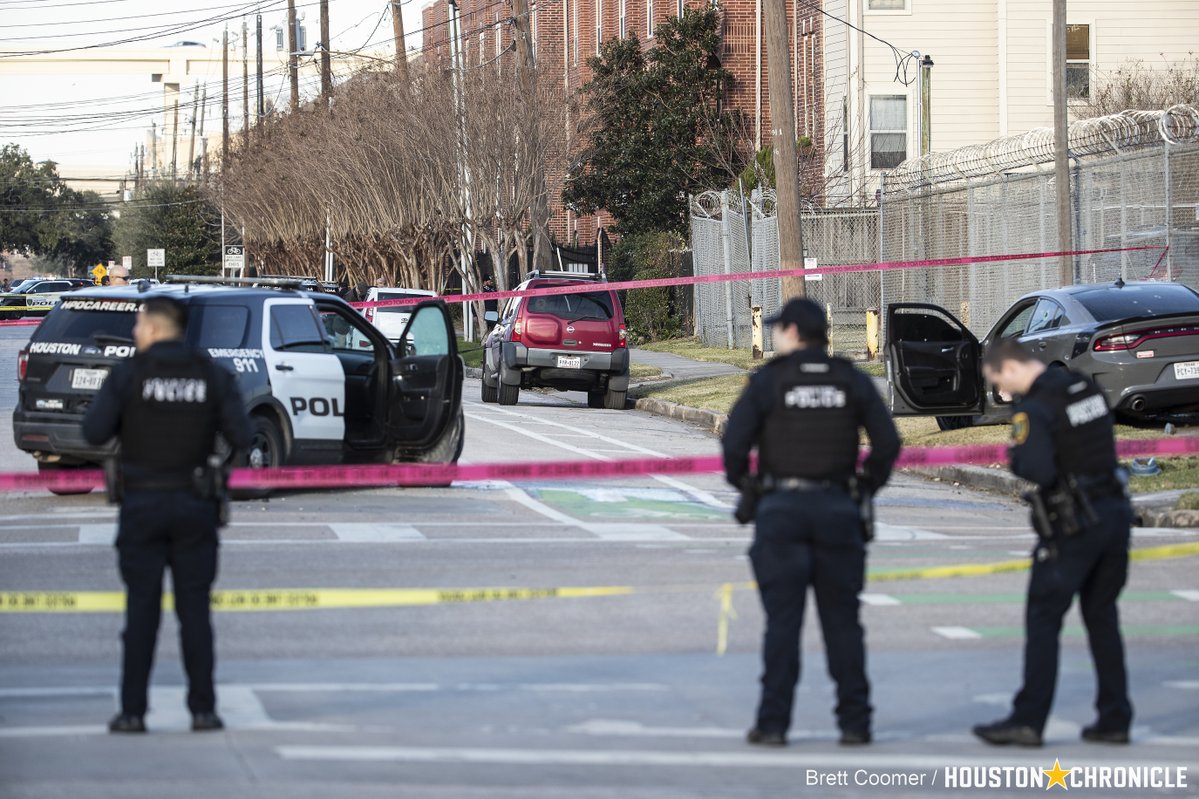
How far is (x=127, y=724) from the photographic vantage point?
21.3 feet

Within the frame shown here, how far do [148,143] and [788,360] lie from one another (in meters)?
170

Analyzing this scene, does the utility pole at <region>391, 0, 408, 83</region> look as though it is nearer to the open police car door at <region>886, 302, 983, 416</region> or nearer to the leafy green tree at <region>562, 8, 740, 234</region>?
the leafy green tree at <region>562, 8, 740, 234</region>

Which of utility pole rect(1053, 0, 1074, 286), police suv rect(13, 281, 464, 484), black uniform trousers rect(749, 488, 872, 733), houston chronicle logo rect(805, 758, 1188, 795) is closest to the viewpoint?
houston chronicle logo rect(805, 758, 1188, 795)

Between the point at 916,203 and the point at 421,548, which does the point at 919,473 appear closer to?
the point at 421,548

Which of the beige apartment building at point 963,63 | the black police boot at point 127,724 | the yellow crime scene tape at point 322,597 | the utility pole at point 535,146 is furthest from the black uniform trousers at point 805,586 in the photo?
the beige apartment building at point 963,63

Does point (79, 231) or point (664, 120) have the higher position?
point (79, 231)

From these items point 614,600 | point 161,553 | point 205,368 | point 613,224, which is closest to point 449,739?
point 161,553

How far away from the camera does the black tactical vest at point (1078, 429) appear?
6551 mm

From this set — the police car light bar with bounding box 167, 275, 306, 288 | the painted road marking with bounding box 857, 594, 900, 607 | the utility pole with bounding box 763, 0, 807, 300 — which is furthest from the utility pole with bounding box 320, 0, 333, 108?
the painted road marking with bounding box 857, 594, 900, 607

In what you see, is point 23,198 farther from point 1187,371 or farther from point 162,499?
point 162,499

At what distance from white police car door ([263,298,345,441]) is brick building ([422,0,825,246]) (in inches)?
953

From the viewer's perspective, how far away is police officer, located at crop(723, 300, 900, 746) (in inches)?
251

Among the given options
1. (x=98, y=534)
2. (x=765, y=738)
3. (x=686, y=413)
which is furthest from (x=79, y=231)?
(x=765, y=738)

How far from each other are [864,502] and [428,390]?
831cm
